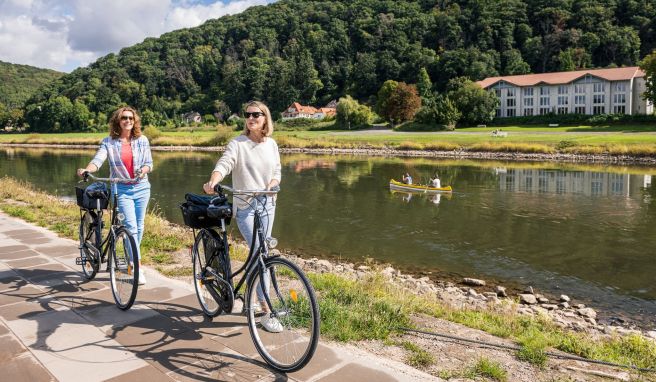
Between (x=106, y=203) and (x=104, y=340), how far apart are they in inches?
92.3

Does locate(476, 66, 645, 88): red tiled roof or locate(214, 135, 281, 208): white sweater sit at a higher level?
locate(476, 66, 645, 88): red tiled roof

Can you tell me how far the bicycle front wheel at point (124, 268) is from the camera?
5312 mm

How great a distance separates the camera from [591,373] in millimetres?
4383

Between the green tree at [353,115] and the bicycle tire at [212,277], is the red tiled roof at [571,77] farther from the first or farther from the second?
the bicycle tire at [212,277]

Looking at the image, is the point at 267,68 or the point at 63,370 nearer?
the point at 63,370

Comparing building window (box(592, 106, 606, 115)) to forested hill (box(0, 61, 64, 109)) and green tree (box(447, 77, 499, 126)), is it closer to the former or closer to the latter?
green tree (box(447, 77, 499, 126))

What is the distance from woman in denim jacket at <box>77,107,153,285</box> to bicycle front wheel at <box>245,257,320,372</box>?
→ 254 centimetres

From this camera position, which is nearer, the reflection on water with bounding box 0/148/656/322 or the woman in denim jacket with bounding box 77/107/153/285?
the woman in denim jacket with bounding box 77/107/153/285

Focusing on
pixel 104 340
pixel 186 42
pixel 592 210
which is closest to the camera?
pixel 104 340

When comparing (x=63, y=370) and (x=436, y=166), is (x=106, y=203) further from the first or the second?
(x=436, y=166)

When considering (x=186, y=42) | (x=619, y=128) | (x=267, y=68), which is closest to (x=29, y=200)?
(x=619, y=128)

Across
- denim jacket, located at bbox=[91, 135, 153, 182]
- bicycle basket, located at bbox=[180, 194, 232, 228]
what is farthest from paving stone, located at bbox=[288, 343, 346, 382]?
denim jacket, located at bbox=[91, 135, 153, 182]

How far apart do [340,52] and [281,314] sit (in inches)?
6388

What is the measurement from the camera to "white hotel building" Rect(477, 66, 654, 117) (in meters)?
81.6
